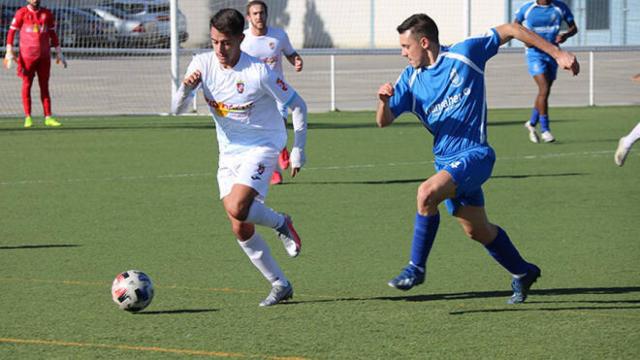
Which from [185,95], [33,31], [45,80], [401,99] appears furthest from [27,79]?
[401,99]

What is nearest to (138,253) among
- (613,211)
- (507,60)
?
(613,211)

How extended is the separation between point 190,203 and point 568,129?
371 inches

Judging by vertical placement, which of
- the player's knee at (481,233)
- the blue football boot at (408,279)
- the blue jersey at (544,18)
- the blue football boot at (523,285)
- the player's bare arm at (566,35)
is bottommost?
the blue football boot at (523,285)

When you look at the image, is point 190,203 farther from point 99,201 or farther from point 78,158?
point 78,158

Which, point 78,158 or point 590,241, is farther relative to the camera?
point 78,158

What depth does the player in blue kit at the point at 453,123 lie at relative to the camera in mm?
7223

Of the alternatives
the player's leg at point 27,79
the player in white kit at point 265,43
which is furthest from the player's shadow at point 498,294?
the player's leg at point 27,79

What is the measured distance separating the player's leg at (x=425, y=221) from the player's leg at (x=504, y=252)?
226 mm

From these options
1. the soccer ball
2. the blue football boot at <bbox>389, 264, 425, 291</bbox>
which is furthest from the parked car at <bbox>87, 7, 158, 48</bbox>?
the blue football boot at <bbox>389, 264, 425, 291</bbox>

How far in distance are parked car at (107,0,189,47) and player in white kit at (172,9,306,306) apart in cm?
1773

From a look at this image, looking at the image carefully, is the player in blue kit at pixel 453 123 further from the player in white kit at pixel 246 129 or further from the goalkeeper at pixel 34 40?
the goalkeeper at pixel 34 40

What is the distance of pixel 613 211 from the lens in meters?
11.3

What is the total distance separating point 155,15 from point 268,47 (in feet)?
45.4

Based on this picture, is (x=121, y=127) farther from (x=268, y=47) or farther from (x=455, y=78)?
(x=455, y=78)
